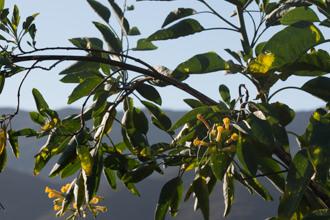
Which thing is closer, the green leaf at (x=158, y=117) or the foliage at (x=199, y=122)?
the foliage at (x=199, y=122)

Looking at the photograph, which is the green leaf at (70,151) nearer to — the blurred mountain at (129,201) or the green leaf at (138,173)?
the green leaf at (138,173)

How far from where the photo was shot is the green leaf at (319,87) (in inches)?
25.9

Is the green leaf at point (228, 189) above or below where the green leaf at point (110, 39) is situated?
below

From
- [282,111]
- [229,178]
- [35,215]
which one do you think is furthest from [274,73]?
[35,215]

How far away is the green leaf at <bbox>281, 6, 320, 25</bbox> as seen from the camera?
61cm

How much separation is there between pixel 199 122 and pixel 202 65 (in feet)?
0.25

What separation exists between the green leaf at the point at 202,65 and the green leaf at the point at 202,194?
0.43 feet

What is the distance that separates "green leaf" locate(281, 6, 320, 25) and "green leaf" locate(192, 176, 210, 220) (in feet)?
0.71

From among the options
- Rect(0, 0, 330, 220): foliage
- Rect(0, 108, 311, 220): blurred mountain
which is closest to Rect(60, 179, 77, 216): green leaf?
Rect(0, 0, 330, 220): foliage

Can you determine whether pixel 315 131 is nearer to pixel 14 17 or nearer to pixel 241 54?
pixel 241 54

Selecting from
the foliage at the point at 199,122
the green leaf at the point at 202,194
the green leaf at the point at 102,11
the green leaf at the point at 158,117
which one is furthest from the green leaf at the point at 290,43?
the green leaf at the point at 102,11

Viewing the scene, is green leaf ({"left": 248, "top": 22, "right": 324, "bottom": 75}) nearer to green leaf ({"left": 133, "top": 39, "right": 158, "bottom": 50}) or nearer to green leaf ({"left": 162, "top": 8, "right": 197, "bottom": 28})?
green leaf ({"left": 162, "top": 8, "right": 197, "bottom": 28})

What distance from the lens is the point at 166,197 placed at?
74cm

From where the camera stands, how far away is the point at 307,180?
1.85 ft
